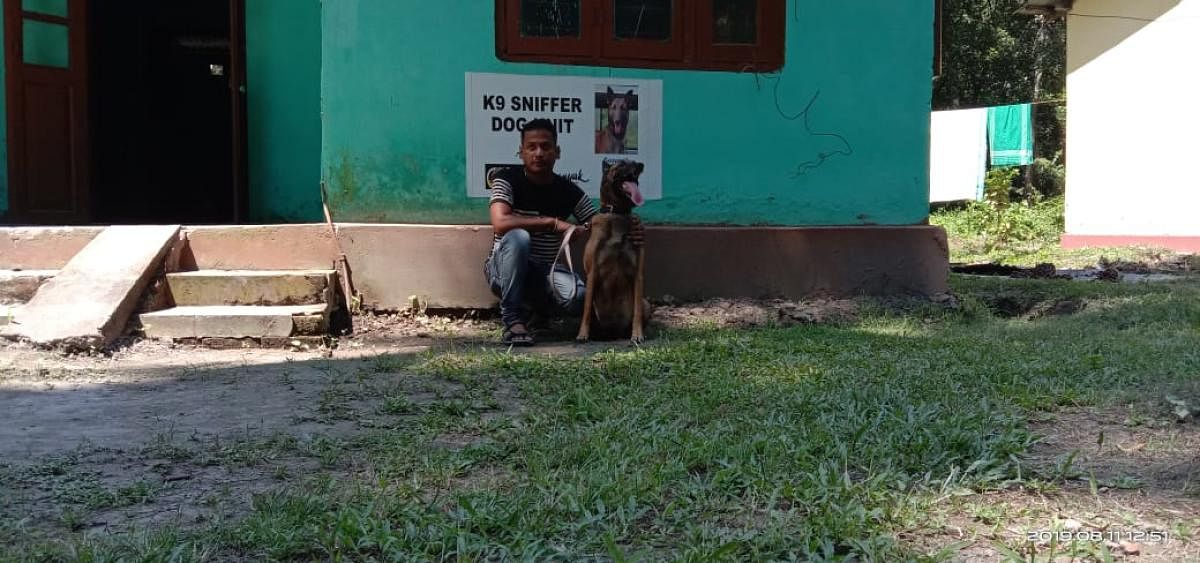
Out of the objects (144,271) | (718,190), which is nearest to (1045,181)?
(718,190)

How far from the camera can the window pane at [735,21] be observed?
6.22m

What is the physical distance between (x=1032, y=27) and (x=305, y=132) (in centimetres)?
2166

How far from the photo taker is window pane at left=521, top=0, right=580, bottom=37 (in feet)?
19.4

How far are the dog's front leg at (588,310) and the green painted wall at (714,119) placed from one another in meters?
1.12

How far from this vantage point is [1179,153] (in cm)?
1205

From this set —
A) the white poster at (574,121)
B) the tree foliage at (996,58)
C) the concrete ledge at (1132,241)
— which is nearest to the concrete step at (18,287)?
the white poster at (574,121)

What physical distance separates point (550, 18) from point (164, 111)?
246 inches

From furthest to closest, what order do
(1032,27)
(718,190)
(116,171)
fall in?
(1032,27)
(116,171)
(718,190)

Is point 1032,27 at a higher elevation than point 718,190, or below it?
higher

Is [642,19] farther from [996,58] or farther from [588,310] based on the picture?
[996,58]

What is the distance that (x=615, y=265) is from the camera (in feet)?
16.6

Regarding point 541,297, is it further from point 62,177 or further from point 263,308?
point 62,177

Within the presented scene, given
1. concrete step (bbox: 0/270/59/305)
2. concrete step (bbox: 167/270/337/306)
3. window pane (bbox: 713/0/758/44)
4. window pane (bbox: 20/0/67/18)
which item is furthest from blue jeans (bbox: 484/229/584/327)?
window pane (bbox: 20/0/67/18)

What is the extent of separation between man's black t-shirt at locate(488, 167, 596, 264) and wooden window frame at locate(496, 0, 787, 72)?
3.15ft
